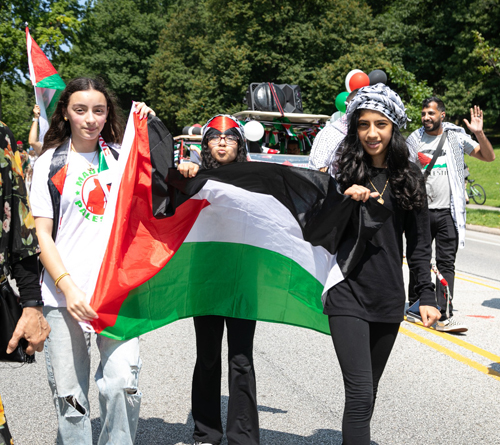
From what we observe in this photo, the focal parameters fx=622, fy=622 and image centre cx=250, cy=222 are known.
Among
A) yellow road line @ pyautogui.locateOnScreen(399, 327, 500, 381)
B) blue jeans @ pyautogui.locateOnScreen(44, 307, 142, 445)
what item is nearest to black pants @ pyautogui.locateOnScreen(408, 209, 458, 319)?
yellow road line @ pyautogui.locateOnScreen(399, 327, 500, 381)

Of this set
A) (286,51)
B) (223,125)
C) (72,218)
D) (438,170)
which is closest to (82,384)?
(72,218)

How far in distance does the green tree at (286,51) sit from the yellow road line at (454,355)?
27.4 metres

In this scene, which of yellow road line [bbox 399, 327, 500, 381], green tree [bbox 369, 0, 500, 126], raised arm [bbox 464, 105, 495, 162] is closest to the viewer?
yellow road line [bbox 399, 327, 500, 381]

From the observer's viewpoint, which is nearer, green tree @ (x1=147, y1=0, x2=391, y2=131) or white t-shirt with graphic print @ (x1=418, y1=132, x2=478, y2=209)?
white t-shirt with graphic print @ (x1=418, y1=132, x2=478, y2=209)

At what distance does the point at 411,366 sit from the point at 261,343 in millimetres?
1388

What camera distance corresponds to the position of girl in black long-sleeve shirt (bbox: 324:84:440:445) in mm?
2850

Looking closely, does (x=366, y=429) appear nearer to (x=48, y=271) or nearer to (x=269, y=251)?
(x=269, y=251)

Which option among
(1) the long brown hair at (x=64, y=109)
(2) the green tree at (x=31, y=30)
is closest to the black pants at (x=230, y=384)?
(1) the long brown hair at (x=64, y=109)

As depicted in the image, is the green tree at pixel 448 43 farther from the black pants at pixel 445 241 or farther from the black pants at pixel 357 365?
the black pants at pixel 357 365

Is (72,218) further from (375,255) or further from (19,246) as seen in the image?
(375,255)

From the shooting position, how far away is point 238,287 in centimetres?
358

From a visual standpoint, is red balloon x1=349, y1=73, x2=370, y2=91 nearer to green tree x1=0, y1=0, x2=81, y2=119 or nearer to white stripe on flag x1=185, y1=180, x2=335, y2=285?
white stripe on flag x1=185, y1=180, x2=335, y2=285

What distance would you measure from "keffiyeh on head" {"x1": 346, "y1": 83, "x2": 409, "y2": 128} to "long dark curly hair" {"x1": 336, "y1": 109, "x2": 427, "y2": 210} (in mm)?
40

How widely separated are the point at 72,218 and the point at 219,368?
49.7 inches
